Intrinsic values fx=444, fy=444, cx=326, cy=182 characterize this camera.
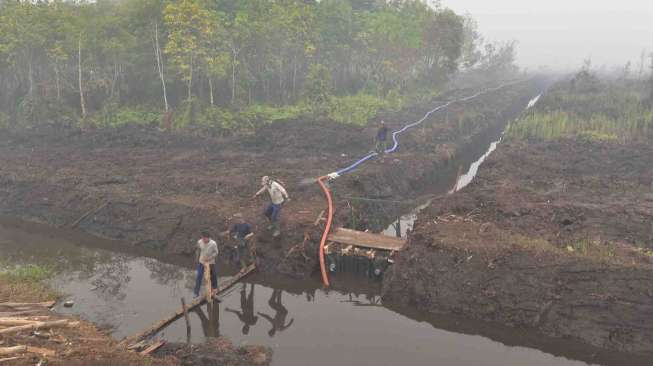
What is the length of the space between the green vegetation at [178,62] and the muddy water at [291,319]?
47.0 feet

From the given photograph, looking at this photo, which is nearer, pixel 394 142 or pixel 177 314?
pixel 177 314

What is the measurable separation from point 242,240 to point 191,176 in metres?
7.00

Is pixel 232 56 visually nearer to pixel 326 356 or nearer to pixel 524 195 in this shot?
pixel 524 195

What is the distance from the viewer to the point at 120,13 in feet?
96.7

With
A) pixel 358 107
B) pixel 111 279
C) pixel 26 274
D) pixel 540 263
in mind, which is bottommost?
pixel 111 279

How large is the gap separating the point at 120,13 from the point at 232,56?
25.1 feet

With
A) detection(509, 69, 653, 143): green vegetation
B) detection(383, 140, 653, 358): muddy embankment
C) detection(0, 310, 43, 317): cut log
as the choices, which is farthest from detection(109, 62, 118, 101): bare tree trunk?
detection(509, 69, 653, 143): green vegetation

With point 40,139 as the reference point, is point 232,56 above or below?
above

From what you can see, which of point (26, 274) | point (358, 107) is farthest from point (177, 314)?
point (358, 107)

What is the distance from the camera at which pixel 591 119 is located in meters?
26.2

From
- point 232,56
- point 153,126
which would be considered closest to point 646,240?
point 153,126

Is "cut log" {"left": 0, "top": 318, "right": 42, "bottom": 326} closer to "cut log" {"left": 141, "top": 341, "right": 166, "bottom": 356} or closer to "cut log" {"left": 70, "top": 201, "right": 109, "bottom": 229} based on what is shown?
"cut log" {"left": 141, "top": 341, "right": 166, "bottom": 356}

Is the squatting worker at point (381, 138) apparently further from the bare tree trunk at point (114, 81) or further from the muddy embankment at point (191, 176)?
the bare tree trunk at point (114, 81)

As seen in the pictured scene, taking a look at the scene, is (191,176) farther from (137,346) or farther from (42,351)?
(42,351)
